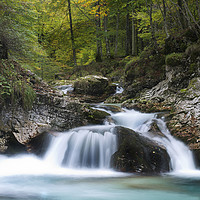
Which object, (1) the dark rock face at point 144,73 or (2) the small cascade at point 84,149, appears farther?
(1) the dark rock face at point 144,73

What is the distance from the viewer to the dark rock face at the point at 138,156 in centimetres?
446

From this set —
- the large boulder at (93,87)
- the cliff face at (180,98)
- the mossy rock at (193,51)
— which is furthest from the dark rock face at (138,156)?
the large boulder at (93,87)

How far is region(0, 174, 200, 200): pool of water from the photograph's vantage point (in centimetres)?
290

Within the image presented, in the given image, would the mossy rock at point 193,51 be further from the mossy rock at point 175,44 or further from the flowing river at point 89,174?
the flowing river at point 89,174

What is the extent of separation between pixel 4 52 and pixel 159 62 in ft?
26.5

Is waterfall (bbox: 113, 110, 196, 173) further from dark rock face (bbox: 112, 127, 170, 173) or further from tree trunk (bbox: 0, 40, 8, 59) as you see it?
tree trunk (bbox: 0, 40, 8, 59)

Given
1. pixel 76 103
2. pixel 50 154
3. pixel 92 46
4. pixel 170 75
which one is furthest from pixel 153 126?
pixel 92 46

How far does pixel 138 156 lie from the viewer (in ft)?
15.0

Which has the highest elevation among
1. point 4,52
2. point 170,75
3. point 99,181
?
point 170,75

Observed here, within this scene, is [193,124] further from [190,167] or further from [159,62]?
[159,62]

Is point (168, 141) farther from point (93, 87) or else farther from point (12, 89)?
point (93, 87)

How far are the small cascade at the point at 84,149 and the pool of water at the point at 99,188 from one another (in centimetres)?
85

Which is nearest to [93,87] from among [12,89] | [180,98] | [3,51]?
[180,98]

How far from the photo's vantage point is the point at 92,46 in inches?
786
